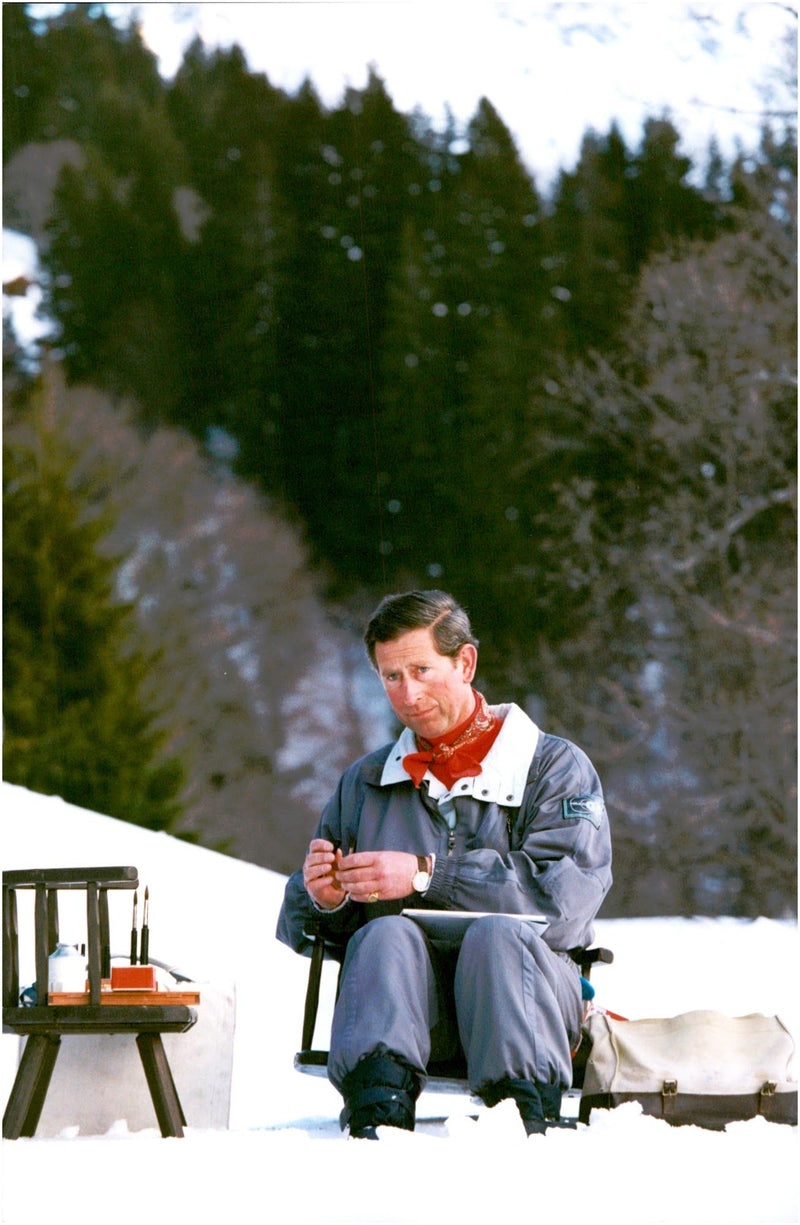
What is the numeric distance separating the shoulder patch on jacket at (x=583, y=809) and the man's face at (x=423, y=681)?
235 mm

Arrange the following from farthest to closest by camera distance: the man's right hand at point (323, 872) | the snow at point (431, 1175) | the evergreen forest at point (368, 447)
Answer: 1. the evergreen forest at point (368, 447)
2. the man's right hand at point (323, 872)
3. the snow at point (431, 1175)

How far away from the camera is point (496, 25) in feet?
36.8

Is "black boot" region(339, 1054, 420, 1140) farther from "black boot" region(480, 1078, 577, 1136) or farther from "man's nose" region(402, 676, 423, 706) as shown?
"man's nose" region(402, 676, 423, 706)

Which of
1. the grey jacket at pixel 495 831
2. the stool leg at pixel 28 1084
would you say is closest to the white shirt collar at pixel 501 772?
the grey jacket at pixel 495 831

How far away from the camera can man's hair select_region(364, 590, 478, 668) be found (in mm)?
2652

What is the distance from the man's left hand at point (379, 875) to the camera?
240cm

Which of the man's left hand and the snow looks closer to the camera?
the snow

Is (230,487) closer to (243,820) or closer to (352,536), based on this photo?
(352,536)

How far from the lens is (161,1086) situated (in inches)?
95.9

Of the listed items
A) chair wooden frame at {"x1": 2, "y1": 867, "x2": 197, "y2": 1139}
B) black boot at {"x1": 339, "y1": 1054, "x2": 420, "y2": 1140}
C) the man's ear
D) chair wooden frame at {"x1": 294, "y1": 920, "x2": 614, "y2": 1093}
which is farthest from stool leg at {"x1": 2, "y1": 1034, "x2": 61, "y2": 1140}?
the man's ear

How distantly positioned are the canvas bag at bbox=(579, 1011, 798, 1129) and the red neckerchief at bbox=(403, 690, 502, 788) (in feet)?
1.37

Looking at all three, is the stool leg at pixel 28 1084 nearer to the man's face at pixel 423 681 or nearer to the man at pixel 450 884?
the man at pixel 450 884

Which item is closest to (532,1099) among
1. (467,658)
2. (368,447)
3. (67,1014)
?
(67,1014)

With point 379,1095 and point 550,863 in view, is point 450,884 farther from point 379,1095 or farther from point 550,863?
point 379,1095
